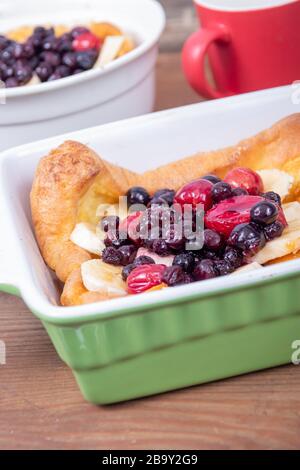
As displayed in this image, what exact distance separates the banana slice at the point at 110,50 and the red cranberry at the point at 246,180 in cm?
43

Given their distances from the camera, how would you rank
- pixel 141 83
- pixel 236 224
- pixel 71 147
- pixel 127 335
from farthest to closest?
pixel 141 83 < pixel 71 147 < pixel 236 224 < pixel 127 335

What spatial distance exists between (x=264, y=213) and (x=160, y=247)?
0.13m

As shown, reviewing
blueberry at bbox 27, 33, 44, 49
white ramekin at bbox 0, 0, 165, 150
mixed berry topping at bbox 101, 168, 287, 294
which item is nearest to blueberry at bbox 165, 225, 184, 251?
mixed berry topping at bbox 101, 168, 287, 294

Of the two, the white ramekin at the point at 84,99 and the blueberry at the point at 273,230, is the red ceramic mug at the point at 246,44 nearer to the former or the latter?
the white ramekin at the point at 84,99

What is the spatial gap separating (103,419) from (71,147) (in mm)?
387

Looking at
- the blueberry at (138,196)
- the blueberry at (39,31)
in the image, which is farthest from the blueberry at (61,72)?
the blueberry at (138,196)

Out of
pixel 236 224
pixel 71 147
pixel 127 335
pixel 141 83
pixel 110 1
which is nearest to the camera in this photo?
pixel 127 335

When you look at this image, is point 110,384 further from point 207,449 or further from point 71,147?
point 71,147

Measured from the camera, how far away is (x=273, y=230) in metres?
0.95

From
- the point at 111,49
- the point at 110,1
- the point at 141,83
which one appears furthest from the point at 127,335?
the point at 110,1

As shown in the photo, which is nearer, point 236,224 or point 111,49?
point 236,224

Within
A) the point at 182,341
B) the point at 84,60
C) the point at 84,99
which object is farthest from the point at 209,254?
the point at 84,60

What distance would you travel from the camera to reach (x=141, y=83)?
1.33m

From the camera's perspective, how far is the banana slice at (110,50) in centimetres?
140
